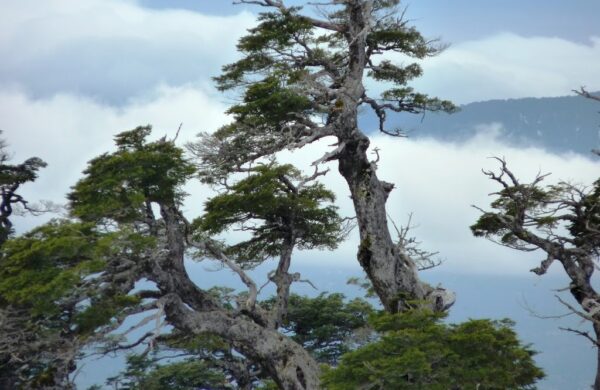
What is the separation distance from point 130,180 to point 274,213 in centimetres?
488

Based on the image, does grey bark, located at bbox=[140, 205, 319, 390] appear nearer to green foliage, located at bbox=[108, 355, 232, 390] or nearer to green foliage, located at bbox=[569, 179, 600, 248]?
green foliage, located at bbox=[108, 355, 232, 390]

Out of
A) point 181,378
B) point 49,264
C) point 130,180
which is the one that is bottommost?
point 49,264

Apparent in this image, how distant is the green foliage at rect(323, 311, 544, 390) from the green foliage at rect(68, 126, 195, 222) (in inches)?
244

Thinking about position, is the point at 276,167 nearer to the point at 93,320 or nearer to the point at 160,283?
the point at 160,283

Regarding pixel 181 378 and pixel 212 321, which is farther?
pixel 181 378

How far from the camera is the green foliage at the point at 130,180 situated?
15.3 metres

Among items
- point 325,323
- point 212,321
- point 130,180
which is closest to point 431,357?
point 212,321

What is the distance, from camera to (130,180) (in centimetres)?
1592

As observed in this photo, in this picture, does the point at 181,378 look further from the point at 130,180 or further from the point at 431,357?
the point at 431,357

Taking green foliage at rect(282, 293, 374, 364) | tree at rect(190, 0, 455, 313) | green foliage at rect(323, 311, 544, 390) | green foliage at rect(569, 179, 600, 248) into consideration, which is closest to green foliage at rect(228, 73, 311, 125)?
tree at rect(190, 0, 455, 313)

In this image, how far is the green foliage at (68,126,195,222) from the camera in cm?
1531

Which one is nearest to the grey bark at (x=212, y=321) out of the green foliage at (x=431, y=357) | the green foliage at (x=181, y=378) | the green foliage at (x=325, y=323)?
the green foliage at (x=431, y=357)

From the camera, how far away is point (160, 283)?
17.2 m

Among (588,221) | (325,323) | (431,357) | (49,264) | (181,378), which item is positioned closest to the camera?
(431,357)
